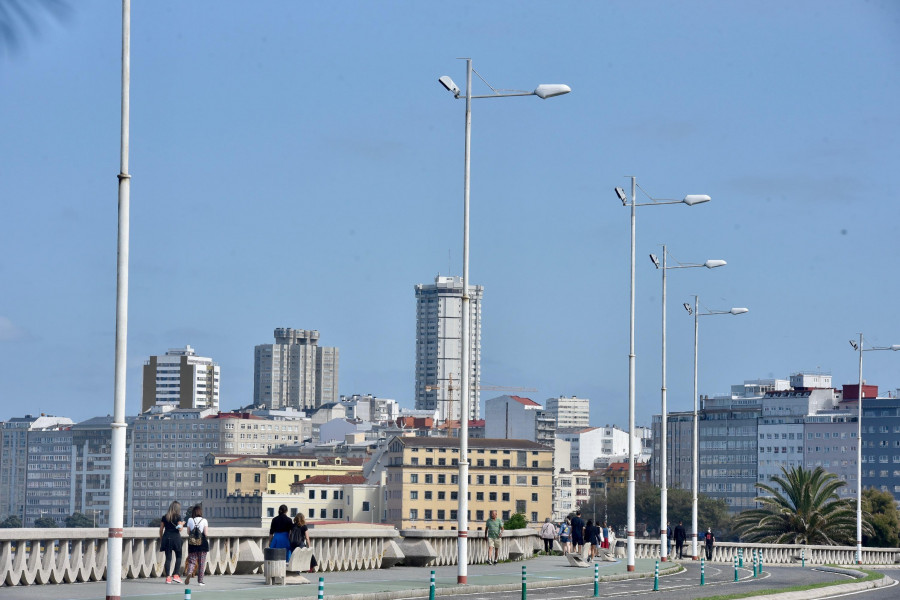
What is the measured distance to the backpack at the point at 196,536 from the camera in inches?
1095

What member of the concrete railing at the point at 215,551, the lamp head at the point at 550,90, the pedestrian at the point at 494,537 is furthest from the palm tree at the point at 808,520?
the lamp head at the point at 550,90

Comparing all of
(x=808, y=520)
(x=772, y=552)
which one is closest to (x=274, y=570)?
(x=772, y=552)

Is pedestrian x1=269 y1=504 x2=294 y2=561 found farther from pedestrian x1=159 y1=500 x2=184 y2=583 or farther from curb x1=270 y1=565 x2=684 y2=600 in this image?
curb x1=270 y1=565 x2=684 y2=600

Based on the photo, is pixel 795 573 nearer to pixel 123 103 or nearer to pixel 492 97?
pixel 492 97

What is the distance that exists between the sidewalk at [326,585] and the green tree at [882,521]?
7991 centimetres

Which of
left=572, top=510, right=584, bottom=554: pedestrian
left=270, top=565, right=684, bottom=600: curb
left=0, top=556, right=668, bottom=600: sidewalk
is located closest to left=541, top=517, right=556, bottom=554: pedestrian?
left=572, top=510, right=584, bottom=554: pedestrian

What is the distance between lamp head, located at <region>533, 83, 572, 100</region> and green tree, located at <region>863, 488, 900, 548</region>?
8551 cm

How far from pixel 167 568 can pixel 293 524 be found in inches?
105

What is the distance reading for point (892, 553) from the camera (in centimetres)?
8250

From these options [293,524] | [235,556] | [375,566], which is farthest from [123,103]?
[375,566]

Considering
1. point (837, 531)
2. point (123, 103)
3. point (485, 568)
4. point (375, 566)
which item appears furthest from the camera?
point (837, 531)

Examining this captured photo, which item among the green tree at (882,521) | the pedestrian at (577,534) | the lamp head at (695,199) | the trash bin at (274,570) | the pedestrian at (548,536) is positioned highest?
the lamp head at (695,199)

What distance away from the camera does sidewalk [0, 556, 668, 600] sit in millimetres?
24375

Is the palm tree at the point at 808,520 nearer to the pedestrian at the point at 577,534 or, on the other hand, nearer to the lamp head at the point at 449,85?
the pedestrian at the point at 577,534
